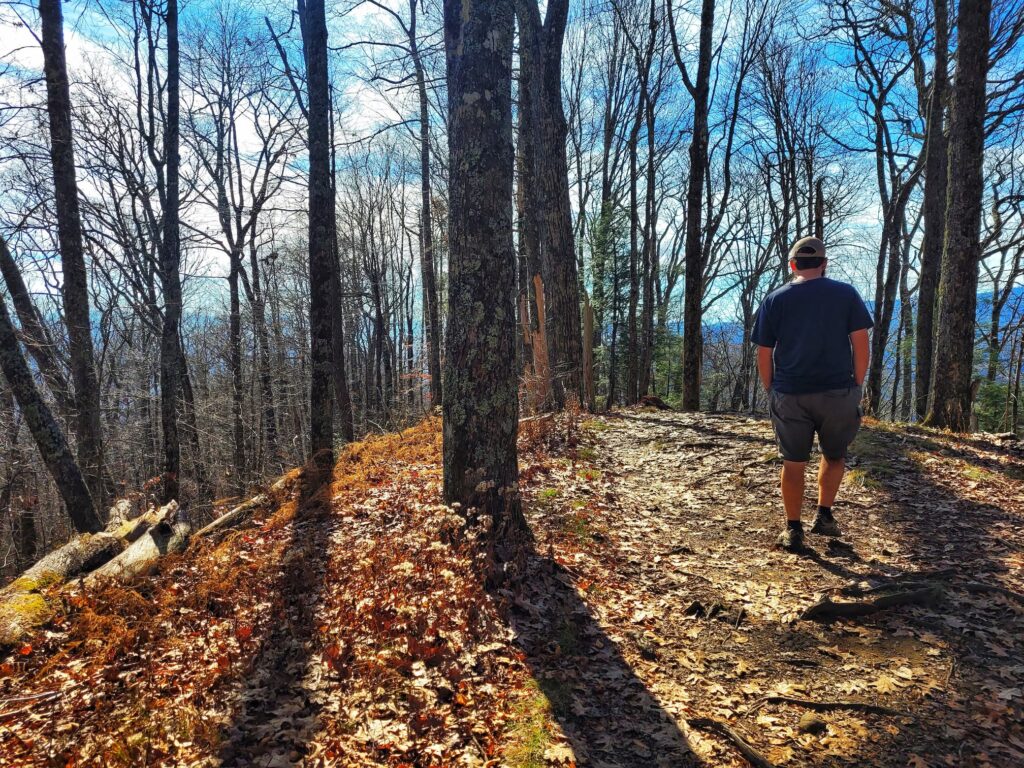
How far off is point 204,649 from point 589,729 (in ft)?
7.74

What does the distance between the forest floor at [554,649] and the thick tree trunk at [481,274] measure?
0.50 m

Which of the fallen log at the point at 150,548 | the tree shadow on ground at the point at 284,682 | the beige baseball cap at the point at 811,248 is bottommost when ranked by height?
the tree shadow on ground at the point at 284,682

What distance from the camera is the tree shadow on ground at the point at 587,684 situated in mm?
2447

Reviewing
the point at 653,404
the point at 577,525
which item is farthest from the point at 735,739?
the point at 653,404

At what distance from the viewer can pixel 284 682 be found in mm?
2850

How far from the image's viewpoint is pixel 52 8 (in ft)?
25.9

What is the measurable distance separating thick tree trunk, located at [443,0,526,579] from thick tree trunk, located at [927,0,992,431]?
7032 millimetres

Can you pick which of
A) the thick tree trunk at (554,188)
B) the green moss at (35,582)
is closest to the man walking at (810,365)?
the green moss at (35,582)

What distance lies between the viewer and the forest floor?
7.91 feet

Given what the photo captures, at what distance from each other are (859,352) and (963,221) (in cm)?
528

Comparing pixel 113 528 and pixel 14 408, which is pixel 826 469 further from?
pixel 14 408

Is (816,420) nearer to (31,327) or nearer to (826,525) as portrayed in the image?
(826,525)

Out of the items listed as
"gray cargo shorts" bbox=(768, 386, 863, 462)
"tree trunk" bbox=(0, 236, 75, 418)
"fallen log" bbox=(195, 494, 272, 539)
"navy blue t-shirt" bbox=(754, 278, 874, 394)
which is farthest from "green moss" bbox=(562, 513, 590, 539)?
"tree trunk" bbox=(0, 236, 75, 418)

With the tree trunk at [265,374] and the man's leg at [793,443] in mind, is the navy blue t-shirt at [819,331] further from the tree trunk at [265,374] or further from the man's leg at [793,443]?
the tree trunk at [265,374]
